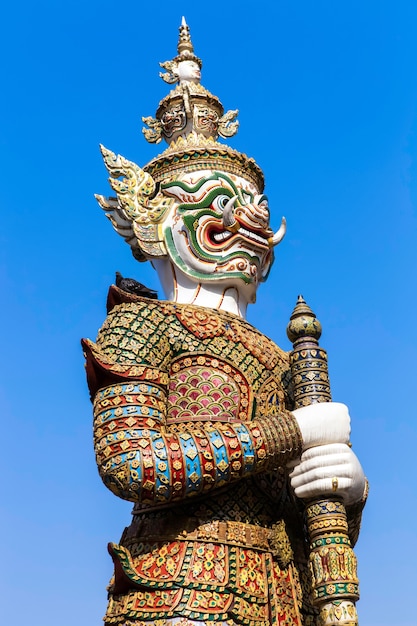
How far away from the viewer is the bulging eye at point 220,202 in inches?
229

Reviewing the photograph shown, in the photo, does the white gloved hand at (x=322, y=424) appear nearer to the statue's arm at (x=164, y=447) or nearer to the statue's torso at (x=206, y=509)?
the statue's arm at (x=164, y=447)

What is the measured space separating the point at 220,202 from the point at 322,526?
7.27ft

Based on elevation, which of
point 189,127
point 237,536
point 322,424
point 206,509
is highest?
point 189,127

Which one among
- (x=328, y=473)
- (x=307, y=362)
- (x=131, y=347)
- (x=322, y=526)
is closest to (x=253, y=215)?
(x=307, y=362)

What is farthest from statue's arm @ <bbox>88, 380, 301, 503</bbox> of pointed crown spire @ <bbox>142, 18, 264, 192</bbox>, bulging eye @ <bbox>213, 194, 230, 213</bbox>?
pointed crown spire @ <bbox>142, 18, 264, 192</bbox>

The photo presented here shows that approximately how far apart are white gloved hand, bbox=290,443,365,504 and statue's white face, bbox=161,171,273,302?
1.39 m

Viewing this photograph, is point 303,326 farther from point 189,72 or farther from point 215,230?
point 189,72

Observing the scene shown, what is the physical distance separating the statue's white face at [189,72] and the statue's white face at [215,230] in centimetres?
130

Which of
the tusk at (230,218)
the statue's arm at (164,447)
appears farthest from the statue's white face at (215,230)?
the statue's arm at (164,447)

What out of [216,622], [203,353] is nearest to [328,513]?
[216,622]

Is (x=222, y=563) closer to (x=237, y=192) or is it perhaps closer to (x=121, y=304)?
(x=121, y=304)

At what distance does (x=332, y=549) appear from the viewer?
478 cm

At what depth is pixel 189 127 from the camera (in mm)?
6562

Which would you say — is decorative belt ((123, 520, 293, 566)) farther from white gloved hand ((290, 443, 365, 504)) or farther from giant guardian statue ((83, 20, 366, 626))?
white gloved hand ((290, 443, 365, 504))
